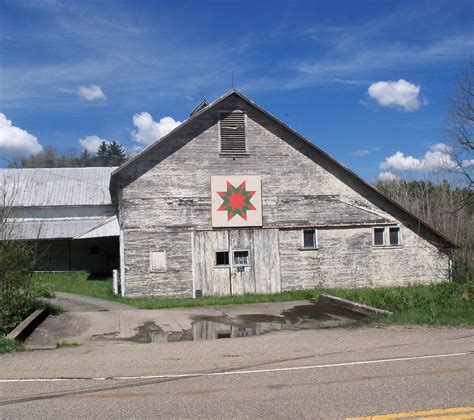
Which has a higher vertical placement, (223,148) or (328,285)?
(223,148)

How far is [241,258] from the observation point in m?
22.1

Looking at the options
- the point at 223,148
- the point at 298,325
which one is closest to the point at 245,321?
the point at 298,325

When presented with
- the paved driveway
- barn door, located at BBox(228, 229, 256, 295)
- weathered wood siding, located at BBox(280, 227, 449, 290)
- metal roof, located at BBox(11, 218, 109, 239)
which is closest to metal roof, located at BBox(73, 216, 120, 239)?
metal roof, located at BBox(11, 218, 109, 239)

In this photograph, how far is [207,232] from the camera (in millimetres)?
21844

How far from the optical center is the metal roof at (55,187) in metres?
39.8

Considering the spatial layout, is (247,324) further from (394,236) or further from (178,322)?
(394,236)

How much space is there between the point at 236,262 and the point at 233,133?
522cm

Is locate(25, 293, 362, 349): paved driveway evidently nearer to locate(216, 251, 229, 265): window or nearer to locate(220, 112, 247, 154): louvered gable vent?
locate(216, 251, 229, 265): window

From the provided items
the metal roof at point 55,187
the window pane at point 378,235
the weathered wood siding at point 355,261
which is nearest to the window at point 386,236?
the window pane at point 378,235

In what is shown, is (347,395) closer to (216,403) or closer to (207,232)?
(216,403)

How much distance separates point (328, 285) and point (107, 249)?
732 inches

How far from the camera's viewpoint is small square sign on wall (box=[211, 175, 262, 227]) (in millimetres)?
22019

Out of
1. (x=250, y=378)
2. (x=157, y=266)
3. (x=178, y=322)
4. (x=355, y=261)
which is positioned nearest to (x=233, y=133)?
(x=157, y=266)

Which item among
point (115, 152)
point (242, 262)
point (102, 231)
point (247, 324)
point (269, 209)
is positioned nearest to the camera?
point (247, 324)
